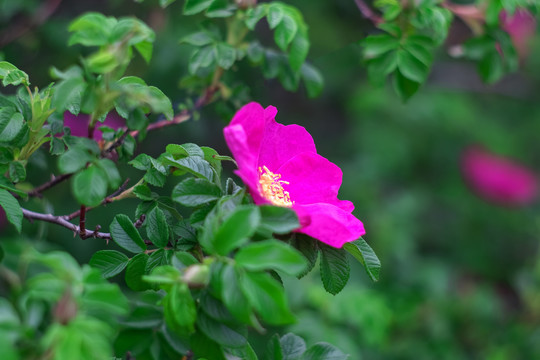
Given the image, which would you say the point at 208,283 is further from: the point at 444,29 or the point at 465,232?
the point at 465,232

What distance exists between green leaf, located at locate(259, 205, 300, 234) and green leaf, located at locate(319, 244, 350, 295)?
0.19 meters

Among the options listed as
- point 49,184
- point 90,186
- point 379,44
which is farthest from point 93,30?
point 379,44

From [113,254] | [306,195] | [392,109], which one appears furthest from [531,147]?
[113,254]

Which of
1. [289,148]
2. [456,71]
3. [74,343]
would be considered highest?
[74,343]

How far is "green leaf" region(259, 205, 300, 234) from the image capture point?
0.71 m

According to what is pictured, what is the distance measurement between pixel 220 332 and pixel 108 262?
0.24 metres

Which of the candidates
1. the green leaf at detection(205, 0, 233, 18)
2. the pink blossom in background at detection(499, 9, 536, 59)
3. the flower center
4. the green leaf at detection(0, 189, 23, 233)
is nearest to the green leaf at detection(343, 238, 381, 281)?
the flower center

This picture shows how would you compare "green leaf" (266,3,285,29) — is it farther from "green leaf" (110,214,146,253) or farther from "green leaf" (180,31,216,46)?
"green leaf" (110,214,146,253)

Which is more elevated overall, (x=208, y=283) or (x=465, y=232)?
(x=208, y=283)

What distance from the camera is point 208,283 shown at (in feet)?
2.31

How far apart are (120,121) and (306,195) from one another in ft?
4.80

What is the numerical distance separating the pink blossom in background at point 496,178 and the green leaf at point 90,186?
10.1 ft

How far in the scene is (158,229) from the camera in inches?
34.0

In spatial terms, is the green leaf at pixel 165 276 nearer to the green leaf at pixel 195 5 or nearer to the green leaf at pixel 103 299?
the green leaf at pixel 103 299
